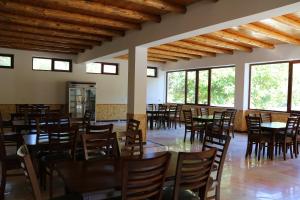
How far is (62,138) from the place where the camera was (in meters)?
3.53

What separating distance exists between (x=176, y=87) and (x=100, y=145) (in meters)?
9.84

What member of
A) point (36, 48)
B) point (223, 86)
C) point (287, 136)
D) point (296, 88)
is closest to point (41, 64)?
point (36, 48)

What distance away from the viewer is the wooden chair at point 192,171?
1960 millimetres

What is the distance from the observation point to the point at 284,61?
8.22 m

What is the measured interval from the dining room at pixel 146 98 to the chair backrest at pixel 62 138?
0.02 meters

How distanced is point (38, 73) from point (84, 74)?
5.68ft

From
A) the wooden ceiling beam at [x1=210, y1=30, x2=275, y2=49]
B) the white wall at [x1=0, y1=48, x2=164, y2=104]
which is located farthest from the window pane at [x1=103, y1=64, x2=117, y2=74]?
the wooden ceiling beam at [x1=210, y1=30, x2=275, y2=49]

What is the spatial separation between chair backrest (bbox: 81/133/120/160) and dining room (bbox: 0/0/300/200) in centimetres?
1

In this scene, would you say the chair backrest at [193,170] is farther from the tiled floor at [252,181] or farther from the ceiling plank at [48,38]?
the ceiling plank at [48,38]

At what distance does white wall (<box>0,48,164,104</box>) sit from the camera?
9539mm

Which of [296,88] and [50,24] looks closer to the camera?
[50,24]

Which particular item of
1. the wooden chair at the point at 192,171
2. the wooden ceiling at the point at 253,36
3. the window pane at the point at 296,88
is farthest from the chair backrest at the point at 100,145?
the window pane at the point at 296,88

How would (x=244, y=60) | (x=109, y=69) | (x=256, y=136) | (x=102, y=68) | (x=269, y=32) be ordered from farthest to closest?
(x=109, y=69) < (x=102, y=68) < (x=244, y=60) < (x=269, y=32) < (x=256, y=136)

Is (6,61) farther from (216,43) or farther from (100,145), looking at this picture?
(100,145)
